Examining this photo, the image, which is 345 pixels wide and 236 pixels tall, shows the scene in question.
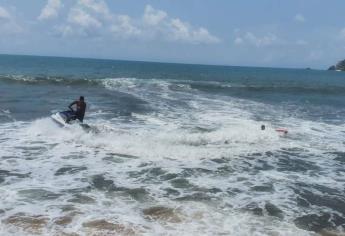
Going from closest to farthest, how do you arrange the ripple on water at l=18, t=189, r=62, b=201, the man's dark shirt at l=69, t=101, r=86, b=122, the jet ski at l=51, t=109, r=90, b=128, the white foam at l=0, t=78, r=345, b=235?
1. the white foam at l=0, t=78, r=345, b=235
2. the ripple on water at l=18, t=189, r=62, b=201
3. the jet ski at l=51, t=109, r=90, b=128
4. the man's dark shirt at l=69, t=101, r=86, b=122

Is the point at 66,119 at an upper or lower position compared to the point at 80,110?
lower

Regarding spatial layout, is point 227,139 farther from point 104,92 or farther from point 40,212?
point 104,92

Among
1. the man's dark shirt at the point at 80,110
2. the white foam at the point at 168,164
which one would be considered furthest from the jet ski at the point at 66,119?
the white foam at the point at 168,164

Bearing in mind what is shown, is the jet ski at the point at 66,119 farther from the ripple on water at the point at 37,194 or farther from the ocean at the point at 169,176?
the ripple on water at the point at 37,194

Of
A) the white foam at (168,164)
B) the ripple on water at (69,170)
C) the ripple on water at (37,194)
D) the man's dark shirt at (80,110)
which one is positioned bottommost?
the ripple on water at (37,194)

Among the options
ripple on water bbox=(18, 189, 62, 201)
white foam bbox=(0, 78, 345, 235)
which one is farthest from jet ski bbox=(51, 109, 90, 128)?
ripple on water bbox=(18, 189, 62, 201)

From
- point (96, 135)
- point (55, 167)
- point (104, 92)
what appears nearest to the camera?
point (55, 167)

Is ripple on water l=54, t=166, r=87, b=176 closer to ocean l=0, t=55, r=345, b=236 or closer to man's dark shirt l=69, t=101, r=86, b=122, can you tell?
ocean l=0, t=55, r=345, b=236

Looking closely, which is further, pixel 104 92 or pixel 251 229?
pixel 104 92

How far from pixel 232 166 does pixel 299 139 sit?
19.4 ft

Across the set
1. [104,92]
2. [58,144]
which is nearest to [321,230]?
[58,144]

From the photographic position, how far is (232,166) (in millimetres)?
14305

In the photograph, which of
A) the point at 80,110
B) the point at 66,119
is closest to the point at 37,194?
the point at 66,119

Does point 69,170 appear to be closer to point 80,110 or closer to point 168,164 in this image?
point 168,164
